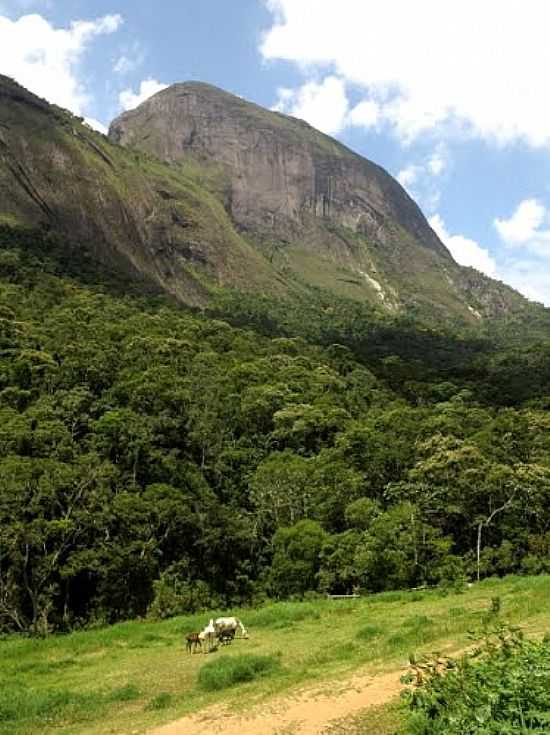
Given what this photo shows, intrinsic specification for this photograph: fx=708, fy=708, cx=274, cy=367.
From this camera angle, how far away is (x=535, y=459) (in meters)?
44.9

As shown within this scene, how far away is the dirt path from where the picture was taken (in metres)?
9.75

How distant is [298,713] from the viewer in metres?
10.2

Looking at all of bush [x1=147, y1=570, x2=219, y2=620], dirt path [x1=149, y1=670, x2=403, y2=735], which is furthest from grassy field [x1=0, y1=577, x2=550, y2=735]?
bush [x1=147, y1=570, x2=219, y2=620]

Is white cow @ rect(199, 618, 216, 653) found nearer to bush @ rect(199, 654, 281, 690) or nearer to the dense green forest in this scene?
bush @ rect(199, 654, 281, 690)

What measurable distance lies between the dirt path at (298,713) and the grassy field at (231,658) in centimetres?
42

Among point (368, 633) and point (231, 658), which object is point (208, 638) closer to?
point (231, 658)

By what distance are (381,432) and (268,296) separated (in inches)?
4847

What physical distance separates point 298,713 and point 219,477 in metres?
39.5

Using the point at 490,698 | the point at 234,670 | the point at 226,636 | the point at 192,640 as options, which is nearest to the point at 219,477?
the point at 226,636

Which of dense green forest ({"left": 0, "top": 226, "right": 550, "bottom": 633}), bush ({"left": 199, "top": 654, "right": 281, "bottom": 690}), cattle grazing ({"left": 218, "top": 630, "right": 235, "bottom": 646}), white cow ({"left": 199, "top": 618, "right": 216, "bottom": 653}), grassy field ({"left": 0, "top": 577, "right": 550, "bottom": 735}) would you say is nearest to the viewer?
grassy field ({"left": 0, "top": 577, "right": 550, "bottom": 735})

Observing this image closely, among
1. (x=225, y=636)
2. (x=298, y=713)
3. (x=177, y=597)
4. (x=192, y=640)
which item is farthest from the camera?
(x=177, y=597)

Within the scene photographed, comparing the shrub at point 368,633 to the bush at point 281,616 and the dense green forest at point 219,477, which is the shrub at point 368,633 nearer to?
the bush at point 281,616

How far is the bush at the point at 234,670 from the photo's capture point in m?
13.1

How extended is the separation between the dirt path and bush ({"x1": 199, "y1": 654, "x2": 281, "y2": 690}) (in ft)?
6.18
